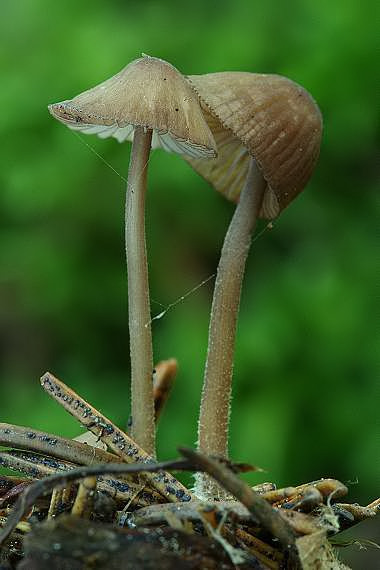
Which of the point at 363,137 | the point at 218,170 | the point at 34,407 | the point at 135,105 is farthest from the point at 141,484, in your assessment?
the point at 363,137

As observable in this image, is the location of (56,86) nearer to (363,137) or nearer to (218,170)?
(363,137)

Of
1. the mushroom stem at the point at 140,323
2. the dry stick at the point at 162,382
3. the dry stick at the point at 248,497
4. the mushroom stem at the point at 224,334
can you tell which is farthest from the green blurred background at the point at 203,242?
the dry stick at the point at 248,497

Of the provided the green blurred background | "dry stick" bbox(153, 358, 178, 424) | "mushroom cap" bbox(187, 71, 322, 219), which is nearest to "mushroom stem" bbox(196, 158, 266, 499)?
"mushroom cap" bbox(187, 71, 322, 219)

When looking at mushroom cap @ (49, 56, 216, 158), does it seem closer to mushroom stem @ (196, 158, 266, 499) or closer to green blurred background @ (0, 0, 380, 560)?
mushroom stem @ (196, 158, 266, 499)

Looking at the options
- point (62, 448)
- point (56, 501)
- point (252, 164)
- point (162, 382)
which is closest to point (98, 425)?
point (62, 448)

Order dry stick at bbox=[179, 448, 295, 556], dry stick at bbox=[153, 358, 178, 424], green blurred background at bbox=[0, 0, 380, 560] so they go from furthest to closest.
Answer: green blurred background at bbox=[0, 0, 380, 560] → dry stick at bbox=[153, 358, 178, 424] → dry stick at bbox=[179, 448, 295, 556]

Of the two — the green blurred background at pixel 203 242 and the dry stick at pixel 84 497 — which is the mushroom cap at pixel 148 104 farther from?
the green blurred background at pixel 203 242

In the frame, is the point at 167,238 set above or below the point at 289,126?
above
